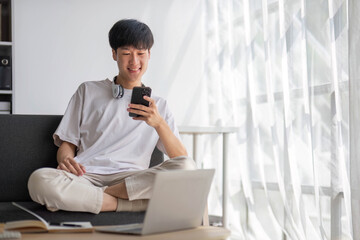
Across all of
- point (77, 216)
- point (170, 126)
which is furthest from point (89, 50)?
point (77, 216)

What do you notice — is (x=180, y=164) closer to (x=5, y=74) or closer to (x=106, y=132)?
(x=106, y=132)

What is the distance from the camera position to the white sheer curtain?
106 inches

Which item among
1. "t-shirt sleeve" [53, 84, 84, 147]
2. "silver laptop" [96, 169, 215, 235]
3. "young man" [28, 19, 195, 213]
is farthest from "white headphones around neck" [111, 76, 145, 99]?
"silver laptop" [96, 169, 215, 235]

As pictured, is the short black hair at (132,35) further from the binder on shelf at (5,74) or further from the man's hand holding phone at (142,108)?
Result: the binder on shelf at (5,74)

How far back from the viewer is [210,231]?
136cm

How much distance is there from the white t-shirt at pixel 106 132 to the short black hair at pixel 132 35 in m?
0.21

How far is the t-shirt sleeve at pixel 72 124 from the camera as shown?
2438 mm

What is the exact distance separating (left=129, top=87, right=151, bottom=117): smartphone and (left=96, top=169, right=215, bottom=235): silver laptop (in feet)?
3.19

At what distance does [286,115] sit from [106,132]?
1047 mm

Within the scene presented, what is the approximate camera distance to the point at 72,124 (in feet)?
8.18

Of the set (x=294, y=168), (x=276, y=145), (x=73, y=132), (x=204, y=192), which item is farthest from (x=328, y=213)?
(x=204, y=192)

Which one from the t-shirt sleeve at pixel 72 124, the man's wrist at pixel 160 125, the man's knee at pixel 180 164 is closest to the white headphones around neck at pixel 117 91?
the t-shirt sleeve at pixel 72 124

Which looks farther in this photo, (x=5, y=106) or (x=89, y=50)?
(x=89, y=50)

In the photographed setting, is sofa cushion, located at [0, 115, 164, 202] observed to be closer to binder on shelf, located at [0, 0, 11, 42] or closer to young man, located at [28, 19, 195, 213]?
young man, located at [28, 19, 195, 213]
